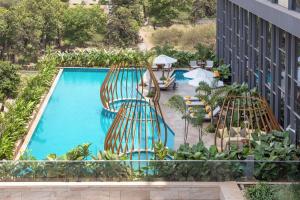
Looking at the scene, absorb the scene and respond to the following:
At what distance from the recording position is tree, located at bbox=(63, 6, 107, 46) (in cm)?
4447

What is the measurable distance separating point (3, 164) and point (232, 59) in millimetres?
14997

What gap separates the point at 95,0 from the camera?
63750mm

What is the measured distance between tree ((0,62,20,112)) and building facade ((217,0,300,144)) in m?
9.93

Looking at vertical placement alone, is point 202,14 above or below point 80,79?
above

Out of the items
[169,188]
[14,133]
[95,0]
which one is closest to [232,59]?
[14,133]

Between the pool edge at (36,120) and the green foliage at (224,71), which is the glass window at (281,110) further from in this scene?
the green foliage at (224,71)

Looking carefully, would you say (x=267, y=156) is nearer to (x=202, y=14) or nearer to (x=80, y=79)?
(x=80, y=79)

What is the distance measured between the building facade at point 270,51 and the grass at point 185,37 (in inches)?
600

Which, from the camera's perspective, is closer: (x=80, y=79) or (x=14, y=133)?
(x=14, y=133)

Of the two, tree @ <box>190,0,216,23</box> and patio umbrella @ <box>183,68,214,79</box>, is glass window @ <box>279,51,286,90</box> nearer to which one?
patio umbrella @ <box>183,68,214,79</box>

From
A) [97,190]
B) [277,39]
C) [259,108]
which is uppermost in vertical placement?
[277,39]

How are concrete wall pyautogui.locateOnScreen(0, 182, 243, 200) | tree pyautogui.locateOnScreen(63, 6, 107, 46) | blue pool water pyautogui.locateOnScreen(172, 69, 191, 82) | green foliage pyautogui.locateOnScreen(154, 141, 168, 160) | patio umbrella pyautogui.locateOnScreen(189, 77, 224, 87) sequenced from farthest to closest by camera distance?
tree pyautogui.locateOnScreen(63, 6, 107, 46), blue pool water pyautogui.locateOnScreen(172, 69, 191, 82), patio umbrella pyautogui.locateOnScreen(189, 77, 224, 87), green foliage pyautogui.locateOnScreen(154, 141, 168, 160), concrete wall pyautogui.locateOnScreen(0, 182, 243, 200)

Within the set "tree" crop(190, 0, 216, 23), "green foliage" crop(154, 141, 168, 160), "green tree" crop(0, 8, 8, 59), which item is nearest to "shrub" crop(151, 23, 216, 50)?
"tree" crop(190, 0, 216, 23)

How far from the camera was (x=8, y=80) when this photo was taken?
3091 centimetres
